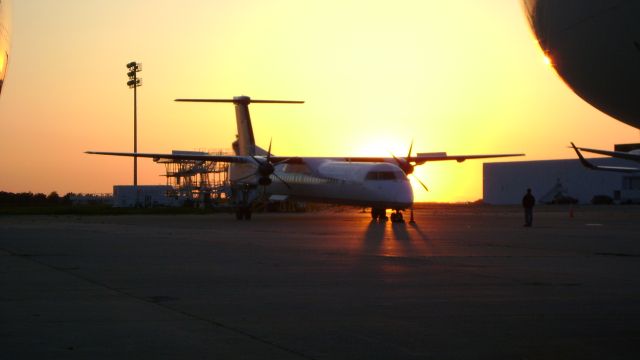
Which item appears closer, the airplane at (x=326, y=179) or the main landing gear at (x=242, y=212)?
the airplane at (x=326, y=179)

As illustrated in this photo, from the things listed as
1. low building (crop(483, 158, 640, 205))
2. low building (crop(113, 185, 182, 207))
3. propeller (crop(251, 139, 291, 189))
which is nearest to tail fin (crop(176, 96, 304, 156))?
propeller (crop(251, 139, 291, 189))

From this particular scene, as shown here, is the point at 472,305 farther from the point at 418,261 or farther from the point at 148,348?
the point at 418,261

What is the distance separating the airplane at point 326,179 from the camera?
39844mm

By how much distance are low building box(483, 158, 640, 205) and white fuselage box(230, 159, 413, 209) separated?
55666 mm

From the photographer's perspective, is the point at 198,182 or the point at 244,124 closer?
the point at 244,124

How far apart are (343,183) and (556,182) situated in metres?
73.1

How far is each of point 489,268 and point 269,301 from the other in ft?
16.7

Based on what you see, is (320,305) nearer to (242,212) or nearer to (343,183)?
(343,183)

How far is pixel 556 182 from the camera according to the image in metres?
111

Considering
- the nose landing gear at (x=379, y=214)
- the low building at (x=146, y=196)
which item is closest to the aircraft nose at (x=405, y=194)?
the nose landing gear at (x=379, y=214)

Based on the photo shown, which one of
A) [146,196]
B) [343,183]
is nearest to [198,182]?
[146,196]

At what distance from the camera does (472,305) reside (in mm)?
→ 8953

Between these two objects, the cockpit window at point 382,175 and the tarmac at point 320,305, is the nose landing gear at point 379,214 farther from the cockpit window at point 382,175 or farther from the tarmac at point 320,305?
the tarmac at point 320,305

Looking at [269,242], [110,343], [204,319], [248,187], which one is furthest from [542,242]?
[248,187]
